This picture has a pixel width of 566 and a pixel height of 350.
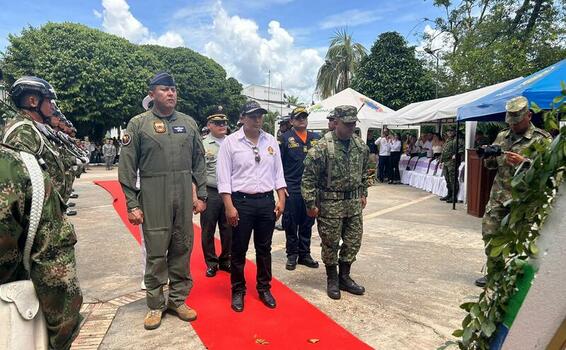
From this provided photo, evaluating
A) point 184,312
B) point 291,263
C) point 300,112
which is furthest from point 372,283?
point 300,112

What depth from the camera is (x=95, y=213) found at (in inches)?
338

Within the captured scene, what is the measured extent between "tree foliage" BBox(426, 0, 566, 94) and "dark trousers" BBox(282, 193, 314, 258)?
12.9 meters

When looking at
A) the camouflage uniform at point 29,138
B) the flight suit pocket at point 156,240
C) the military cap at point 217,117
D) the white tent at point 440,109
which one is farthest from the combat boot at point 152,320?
the white tent at point 440,109

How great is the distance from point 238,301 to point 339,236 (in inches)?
45.3

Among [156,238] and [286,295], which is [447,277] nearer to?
[286,295]

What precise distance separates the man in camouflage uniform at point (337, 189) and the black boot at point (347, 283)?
10mm

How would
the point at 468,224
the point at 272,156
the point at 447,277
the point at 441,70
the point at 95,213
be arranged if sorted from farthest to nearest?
the point at 441,70 → the point at 95,213 → the point at 468,224 → the point at 447,277 → the point at 272,156

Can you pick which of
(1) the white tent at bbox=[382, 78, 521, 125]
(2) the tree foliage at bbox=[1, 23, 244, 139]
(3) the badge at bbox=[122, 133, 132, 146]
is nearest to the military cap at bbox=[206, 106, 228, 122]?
(3) the badge at bbox=[122, 133, 132, 146]

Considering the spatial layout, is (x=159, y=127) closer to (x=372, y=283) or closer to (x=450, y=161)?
(x=372, y=283)

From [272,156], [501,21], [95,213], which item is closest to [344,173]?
[272,156]

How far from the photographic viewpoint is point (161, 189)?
3.31m

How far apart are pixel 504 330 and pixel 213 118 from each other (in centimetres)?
400

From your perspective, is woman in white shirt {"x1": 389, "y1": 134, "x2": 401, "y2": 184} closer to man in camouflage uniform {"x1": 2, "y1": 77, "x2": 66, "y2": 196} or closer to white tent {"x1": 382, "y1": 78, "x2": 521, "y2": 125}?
white tent {"x1": 382, "y1": 78, "x2": 521, "y2": 125}

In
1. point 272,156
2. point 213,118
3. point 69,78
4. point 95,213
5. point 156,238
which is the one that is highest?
point 69,78
